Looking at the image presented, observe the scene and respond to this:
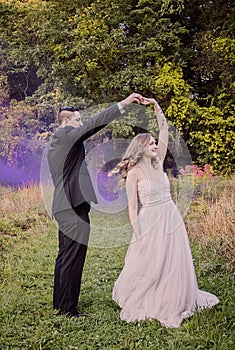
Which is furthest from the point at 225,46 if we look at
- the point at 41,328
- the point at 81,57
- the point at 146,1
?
the point at 41,328

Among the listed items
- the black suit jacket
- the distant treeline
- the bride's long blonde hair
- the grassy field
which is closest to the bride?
the bride's long blonde hair

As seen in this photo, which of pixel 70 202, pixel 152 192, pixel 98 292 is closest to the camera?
pixel 70 202

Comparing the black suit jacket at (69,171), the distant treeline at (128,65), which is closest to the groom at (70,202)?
the black suit jacket at (69,171)

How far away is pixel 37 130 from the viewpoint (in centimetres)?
1173

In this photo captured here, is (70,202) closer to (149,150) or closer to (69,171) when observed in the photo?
(69,171)

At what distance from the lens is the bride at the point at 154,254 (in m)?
3.21

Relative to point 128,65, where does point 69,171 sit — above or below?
below

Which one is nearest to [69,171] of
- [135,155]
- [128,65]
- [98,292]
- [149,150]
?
[135,155]

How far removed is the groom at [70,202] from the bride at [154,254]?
34cm

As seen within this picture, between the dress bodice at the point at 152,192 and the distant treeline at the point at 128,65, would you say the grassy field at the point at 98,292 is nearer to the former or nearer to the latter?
the dress bodice at the point at 152,192

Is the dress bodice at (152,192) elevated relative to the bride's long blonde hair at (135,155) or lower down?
lower down

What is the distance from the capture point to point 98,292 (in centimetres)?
402

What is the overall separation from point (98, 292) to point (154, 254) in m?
1.00

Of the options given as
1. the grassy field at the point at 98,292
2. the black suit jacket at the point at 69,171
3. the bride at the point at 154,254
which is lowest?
the grassy field at the point at 98,292
